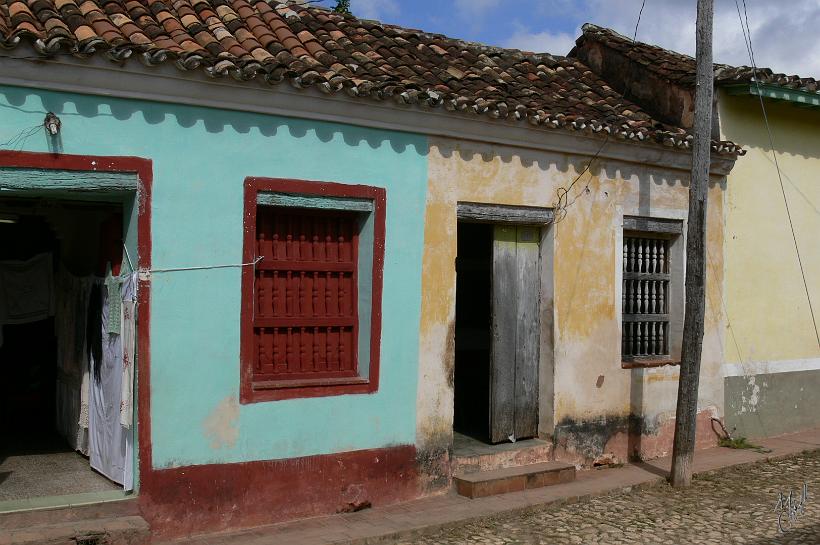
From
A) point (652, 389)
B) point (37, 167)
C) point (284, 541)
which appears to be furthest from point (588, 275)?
point (37, 167)

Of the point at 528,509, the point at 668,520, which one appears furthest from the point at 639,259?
the point at 528,509

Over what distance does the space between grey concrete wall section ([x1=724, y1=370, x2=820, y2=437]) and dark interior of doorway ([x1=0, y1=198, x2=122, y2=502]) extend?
23.7 feet

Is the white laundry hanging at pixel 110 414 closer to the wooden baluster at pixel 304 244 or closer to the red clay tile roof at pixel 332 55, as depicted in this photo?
the wooden baluster at pixel 304 244

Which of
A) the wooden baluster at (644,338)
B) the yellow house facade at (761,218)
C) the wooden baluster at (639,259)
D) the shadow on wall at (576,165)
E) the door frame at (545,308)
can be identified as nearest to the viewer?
the shadow on wall at (576,165)

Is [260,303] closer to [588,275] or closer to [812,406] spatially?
[588,275]

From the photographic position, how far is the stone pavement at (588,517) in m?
6.93

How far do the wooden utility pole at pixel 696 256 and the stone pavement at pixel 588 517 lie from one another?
0.64 m

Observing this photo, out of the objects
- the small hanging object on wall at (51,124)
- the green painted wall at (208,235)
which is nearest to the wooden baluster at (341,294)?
the green painted wall at (208,235)

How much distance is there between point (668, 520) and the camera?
24.8 ft

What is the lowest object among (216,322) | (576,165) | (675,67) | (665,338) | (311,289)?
(665,338)

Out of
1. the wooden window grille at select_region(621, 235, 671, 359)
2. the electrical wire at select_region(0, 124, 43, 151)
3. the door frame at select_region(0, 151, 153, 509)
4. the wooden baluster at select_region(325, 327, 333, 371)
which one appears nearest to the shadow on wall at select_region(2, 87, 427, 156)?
the electrical wire at select_region(0, 124, 43, 151)

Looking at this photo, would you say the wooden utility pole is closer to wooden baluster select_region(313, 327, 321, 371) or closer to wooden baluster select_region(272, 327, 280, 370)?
wooden baluster select_region(313, 327, 321, 371)

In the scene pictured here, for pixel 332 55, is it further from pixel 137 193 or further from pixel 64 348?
pixel 64 348

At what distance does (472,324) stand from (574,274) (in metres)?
3.03
